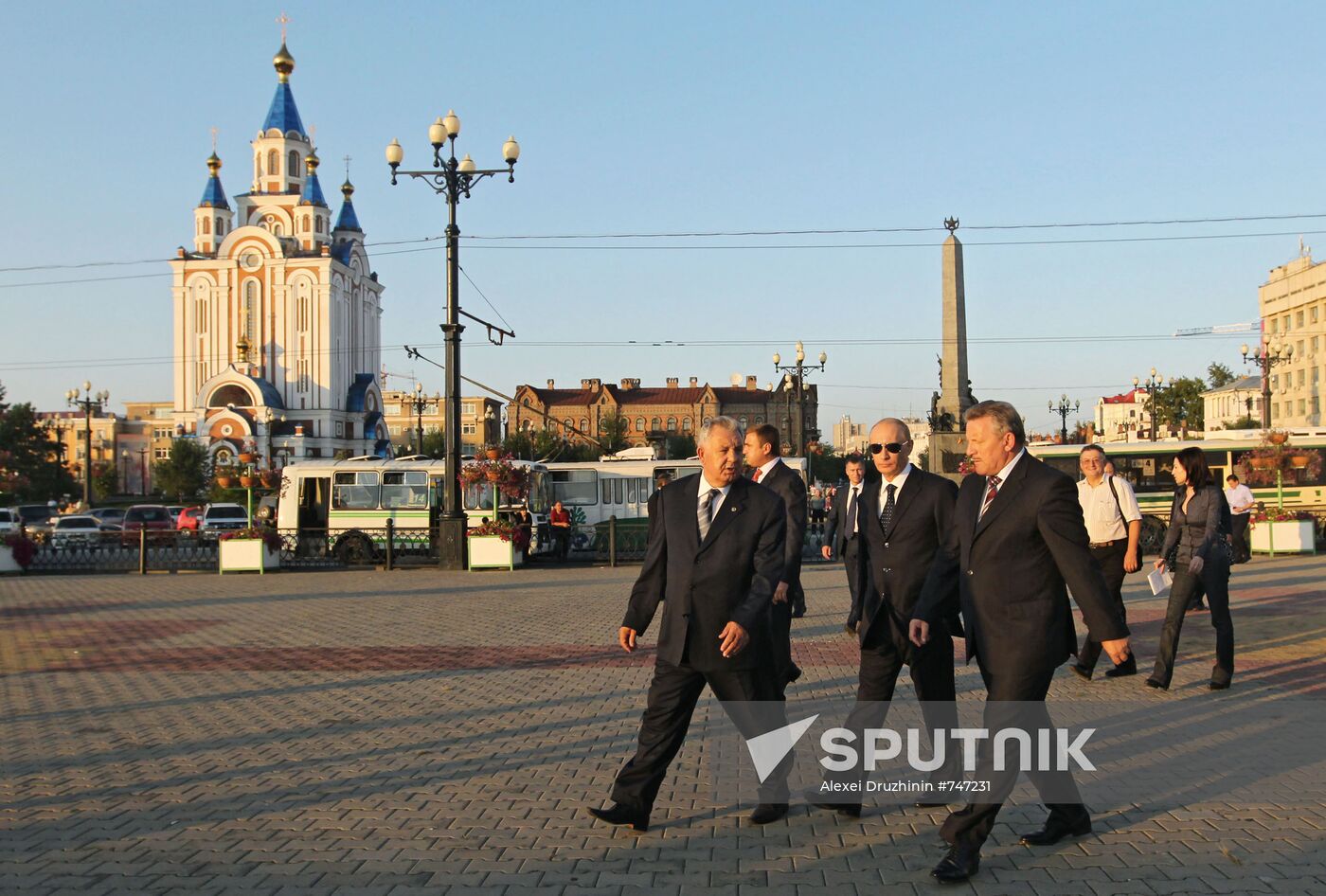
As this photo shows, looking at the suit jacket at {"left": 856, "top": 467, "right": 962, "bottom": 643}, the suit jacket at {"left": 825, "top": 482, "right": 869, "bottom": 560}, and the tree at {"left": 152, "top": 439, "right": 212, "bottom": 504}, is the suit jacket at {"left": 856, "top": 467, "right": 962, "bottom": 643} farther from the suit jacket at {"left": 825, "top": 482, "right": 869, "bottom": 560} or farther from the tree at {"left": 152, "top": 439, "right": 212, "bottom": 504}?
the tree at {"left": 152, "top": 439, "right": 212, "bottom": 504}

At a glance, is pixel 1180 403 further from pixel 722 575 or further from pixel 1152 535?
pixel 722 575

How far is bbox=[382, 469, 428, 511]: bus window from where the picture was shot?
29219 millimetres

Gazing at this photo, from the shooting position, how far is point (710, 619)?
5.30m

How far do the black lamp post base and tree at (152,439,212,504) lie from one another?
201 feet

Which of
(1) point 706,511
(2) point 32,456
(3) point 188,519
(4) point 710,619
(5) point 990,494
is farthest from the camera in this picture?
(2) point 32,456

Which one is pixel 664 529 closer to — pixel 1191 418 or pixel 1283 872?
pixel 1283 872

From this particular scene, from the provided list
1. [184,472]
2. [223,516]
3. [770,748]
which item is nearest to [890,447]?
[770,748]

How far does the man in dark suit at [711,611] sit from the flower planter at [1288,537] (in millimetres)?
23989

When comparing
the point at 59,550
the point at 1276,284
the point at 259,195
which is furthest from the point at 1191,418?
the point at 59,550

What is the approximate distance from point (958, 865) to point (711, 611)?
4.84ft

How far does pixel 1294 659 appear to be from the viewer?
1064 cm

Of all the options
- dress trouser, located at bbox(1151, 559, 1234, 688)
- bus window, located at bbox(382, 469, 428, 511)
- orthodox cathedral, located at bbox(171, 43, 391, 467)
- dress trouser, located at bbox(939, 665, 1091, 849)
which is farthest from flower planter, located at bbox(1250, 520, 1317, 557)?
orthodox cathedral, located at bbox(171, 43, 391, 467)

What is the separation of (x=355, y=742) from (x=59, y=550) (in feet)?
76.0

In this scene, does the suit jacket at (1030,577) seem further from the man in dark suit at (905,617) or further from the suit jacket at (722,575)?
the suit jacket at (722,575)
